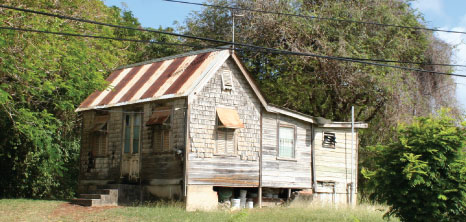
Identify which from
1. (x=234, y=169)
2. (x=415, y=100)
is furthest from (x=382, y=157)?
(x=415, y=100)

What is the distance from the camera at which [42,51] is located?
24453mm

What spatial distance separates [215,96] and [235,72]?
155cm

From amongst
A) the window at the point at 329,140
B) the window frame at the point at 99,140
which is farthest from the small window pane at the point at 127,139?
the window at the point at 329,140

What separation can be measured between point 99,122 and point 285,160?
8322mm

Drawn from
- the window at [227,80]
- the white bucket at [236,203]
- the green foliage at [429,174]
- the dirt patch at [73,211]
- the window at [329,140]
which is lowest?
the dirt patch at [73,211]

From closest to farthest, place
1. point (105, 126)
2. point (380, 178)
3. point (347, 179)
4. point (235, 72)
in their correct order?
point (380, 178) < point (235, 72) < point (105, 126) < point (347, 179)

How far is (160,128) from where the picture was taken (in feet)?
81.4

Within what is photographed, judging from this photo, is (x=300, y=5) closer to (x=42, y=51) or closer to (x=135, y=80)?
(x=135, y=80)

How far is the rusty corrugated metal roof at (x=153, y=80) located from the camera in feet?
81.1

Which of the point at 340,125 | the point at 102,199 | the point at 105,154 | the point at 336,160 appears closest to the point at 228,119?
the point at 102,199

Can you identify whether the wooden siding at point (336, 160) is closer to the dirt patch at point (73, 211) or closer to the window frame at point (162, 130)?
the window frame at point (162, 130)

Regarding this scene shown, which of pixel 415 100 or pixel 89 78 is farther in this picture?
pixel 415 100

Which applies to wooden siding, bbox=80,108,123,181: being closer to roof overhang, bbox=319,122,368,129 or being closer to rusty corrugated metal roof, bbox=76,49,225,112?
rusty corrugated metal roof, bbox=76,49,225,112

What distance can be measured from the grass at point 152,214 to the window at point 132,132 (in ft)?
10.1
